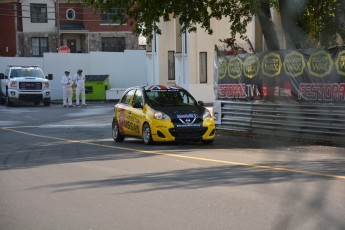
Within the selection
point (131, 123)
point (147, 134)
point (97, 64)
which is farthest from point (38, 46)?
point (147, 134)

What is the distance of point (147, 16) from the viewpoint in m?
19.0

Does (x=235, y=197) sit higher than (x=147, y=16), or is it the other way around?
(x=147, y=16)

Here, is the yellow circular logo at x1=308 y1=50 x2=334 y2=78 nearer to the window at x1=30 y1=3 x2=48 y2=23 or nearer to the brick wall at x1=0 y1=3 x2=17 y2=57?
the brick wall at x1=0 y1=3 x2=17 y2=57

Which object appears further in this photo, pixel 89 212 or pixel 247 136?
pixel 247 136

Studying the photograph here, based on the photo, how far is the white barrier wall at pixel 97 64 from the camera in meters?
44.4

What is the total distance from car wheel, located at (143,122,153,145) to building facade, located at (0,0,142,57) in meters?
42.7

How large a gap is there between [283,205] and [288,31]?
11981 millimetres

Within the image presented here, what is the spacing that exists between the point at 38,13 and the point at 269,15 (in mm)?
43344

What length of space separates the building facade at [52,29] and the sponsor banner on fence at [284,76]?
3976 centimetres

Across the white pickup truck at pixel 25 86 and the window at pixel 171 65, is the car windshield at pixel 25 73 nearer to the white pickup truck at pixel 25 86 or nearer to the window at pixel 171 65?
the white pickup truck at pixel 25 86

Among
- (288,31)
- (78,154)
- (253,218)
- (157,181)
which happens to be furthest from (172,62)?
(253,218)

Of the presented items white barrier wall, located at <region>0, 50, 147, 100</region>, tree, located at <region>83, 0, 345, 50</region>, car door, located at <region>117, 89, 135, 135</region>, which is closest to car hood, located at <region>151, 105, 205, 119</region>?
car door, located at <region>117, 89, 135, 135</region>

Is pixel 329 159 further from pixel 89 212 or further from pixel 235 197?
pixel 89 212

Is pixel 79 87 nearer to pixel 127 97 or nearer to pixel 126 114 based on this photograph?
pixel 127 97
